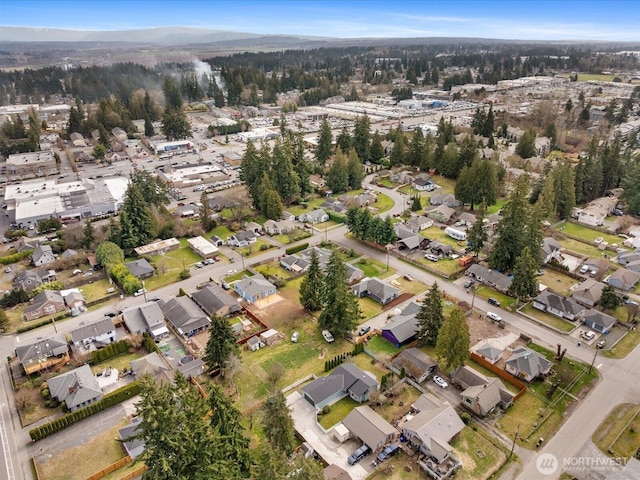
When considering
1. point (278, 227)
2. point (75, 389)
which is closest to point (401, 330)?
point (75, 389)

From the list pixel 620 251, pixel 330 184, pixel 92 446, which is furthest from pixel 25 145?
pixel 620 251

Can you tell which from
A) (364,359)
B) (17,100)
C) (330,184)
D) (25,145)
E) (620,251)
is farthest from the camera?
(17,100)

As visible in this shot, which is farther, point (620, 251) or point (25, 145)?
point (25, 145)

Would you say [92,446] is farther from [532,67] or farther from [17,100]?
[532,67]

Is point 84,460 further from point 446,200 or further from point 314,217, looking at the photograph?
point 446,200

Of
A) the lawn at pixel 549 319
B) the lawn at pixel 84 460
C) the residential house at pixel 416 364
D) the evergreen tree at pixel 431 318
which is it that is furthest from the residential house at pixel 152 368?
the lawn at pixel 549 319
